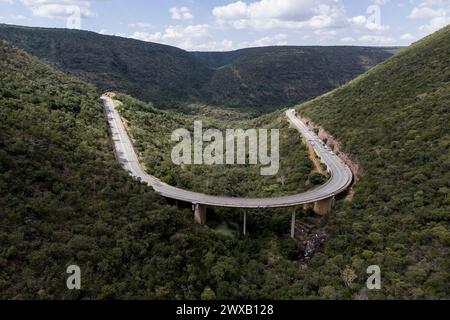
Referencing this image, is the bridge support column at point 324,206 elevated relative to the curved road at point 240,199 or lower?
lower

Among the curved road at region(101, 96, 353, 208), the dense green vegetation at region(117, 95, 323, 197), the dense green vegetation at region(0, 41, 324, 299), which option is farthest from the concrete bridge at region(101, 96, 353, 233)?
the dense green vegetation at region(0, 41, 324, 299)

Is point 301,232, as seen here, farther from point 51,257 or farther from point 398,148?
point 51,257

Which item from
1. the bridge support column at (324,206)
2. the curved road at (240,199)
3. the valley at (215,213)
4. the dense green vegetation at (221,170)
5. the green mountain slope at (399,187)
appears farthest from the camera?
the dense green vegetation at (221,170)

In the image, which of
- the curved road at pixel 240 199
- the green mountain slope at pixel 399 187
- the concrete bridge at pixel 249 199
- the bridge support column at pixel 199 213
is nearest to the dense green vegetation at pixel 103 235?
the bridge support column at pixel 199 213

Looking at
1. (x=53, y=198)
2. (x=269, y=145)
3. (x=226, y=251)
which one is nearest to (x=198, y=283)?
(x=226, y=251)

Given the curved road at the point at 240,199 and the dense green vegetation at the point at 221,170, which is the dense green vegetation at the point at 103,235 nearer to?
the curved road at the point at 240,199

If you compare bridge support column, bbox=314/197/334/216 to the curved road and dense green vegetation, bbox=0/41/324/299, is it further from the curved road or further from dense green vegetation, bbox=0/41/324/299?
dense green vegetation, bbox=0/41/324/299

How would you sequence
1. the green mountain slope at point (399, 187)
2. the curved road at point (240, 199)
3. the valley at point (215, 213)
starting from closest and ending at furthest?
the valley at point (215, 213), the green mountain slope at point (399, 187), the curved road at point (240, 199)
